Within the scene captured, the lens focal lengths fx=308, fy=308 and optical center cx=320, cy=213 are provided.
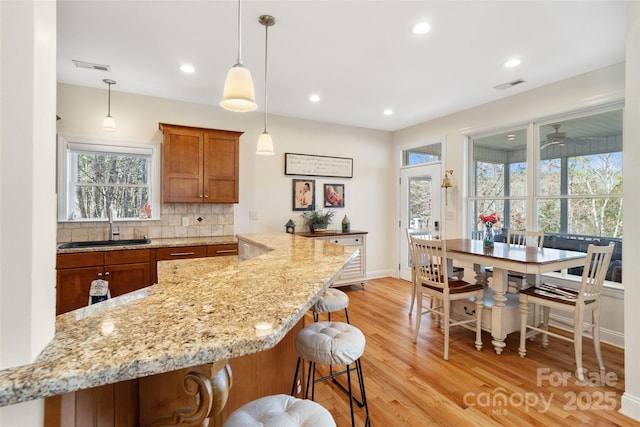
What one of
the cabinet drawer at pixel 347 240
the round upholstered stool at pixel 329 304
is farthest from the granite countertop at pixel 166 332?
the cabinet drawer at pixel 347 240

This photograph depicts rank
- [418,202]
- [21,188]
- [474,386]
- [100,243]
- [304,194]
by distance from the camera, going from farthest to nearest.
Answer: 1. [418,202]
2. [304,194]
3. [100,243]
4. [474,386]
5. [21,188]

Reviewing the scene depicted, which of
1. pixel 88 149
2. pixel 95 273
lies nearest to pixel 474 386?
pixel 95 273

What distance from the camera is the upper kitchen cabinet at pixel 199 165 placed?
3680 millimetres

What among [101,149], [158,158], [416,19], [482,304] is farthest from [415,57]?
[101,149]

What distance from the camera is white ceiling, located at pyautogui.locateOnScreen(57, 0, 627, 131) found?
217 centimetres

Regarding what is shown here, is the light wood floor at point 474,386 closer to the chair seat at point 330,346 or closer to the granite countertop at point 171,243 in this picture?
the chair seat at point 330,346

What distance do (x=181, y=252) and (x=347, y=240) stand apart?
231 cm

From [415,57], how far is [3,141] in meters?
→ 3.02

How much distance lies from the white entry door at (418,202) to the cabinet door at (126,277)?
3.49m

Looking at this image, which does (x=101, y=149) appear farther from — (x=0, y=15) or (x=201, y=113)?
(x=0, y=15)

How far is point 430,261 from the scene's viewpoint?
2867 mm

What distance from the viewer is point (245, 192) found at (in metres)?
4.42

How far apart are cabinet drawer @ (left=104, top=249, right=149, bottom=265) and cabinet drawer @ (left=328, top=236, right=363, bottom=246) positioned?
2348mm

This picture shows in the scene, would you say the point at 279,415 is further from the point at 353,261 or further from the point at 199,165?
the point at 353,261
